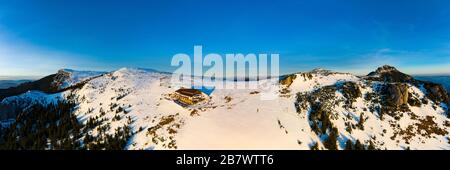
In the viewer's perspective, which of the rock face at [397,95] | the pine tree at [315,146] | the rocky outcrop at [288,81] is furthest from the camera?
the rocky outcrop at [288,81]

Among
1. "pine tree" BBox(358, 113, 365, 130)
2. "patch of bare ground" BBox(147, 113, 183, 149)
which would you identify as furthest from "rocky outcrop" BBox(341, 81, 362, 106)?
"patch of bare ground" BBox(147, 113, 183, 149)

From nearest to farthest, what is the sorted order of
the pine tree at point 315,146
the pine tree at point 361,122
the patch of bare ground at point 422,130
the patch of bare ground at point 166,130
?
the pine tree at point 315,146 < the patch of bare ground at point 166,130 < the patch of bare ground at point 422,130 < the pine tree at point 361,122

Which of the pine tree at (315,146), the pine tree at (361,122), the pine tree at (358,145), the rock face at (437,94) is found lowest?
the pine tree at (358,145)

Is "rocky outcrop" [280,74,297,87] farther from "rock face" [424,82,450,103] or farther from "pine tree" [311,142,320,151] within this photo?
"rock face" [424,82,450,103]

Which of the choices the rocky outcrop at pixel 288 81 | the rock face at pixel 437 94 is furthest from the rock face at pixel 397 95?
the rocky outcrop at pixel 288 81

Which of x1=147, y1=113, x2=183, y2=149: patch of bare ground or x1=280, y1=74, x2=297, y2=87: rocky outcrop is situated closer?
x1=147, y1=113, x2=183, y2=149: patch of bare ground

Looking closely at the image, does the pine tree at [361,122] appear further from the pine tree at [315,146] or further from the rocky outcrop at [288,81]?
the rocky outcrop at [288,81]

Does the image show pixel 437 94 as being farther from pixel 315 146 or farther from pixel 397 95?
pixel 315 146

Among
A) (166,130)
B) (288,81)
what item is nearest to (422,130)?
(288,81)
